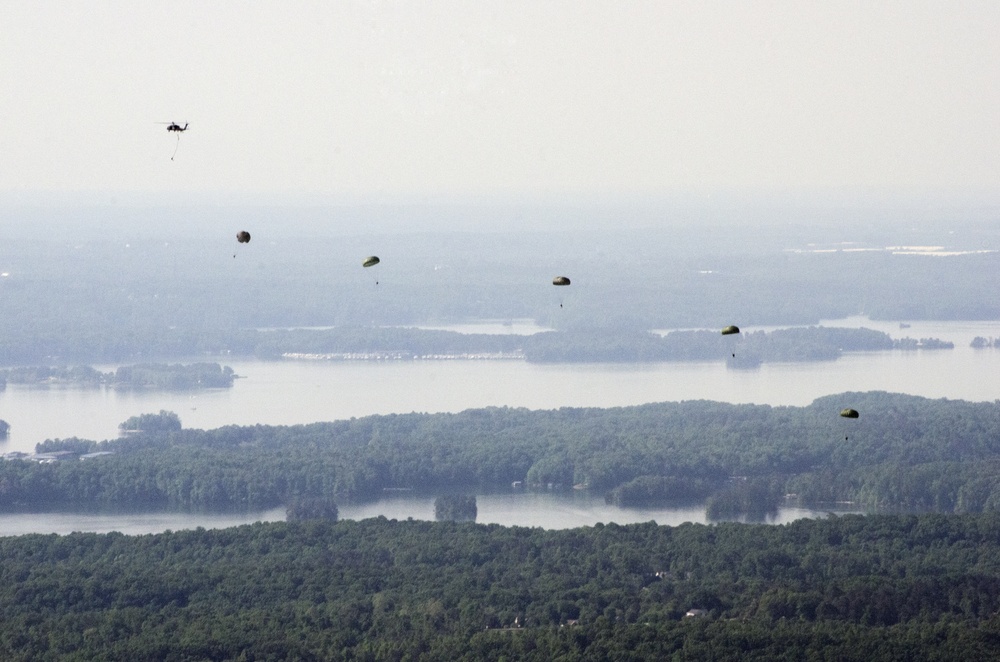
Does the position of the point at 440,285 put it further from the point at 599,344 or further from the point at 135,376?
the point at 135,376

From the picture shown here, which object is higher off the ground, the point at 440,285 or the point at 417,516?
the point at 440,285

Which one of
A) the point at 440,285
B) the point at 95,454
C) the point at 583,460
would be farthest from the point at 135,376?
the point at 440,285

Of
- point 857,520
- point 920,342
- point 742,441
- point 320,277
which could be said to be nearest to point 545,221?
point 320,277

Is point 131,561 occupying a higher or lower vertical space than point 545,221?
lower

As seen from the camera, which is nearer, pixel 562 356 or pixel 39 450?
pixel 39 450

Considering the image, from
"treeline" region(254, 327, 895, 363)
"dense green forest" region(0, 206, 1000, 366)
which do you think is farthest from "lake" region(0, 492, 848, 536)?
"dense green forest" region(0, 206, 1000, 366)

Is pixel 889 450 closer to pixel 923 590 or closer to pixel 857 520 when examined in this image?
pixel 857 520
